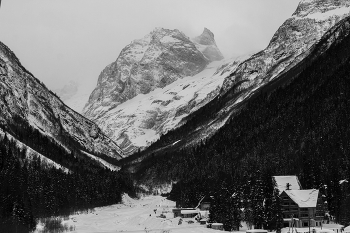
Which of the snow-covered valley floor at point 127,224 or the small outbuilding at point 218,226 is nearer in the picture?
the small outbuilding at point 218,226

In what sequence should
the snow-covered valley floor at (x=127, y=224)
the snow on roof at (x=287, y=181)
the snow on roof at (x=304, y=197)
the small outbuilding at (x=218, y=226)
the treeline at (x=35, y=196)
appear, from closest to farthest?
the snow on roof at (x=304, y=197), the treeline at (x=35, y=196), the small outbuilding at (x=218, y=226), the snow-covered valley floor at (x=127, y=224), the snow on roof at (x=287, y=181)

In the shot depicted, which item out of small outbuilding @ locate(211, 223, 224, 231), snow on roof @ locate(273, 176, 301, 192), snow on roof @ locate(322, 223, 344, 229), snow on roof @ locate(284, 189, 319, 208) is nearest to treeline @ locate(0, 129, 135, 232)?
small outbuilding @ locate(211, 223, 224, 231)

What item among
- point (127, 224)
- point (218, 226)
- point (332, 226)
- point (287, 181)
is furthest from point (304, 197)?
point (127, 224)

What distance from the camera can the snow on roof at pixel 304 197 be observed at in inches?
3994

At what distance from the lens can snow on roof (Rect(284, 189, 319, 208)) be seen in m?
101

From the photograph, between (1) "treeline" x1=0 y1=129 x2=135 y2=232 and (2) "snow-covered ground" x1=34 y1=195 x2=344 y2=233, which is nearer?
(1) "treeline" x1=0 y1=129 x2=135 y2=232

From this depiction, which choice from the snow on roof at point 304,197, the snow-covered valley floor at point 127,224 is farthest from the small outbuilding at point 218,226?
the snow on roof at point 304,197

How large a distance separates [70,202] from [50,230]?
57.7 meters

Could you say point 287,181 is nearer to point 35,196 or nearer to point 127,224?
point 127,224

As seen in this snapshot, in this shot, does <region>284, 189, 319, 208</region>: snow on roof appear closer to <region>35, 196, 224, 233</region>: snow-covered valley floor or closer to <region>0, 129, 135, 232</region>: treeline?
<region>35, 196, 224, 233</region>: snow-covered valley floor

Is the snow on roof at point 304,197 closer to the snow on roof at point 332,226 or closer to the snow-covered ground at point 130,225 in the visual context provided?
the snow on roof at point 332,226

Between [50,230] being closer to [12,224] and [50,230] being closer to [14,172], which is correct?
[12,224]

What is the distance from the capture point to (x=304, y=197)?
104m

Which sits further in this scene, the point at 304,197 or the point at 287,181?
the point at 287,181
